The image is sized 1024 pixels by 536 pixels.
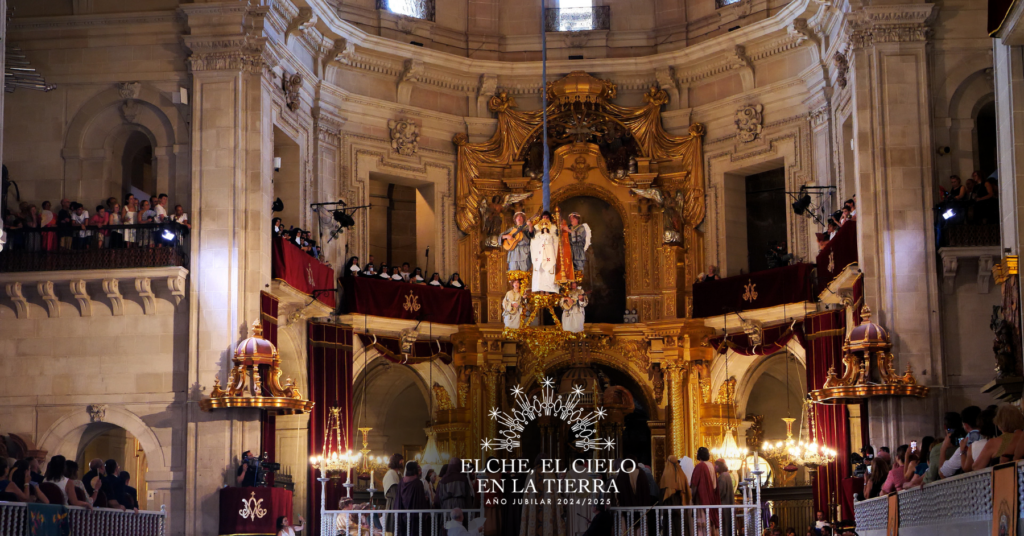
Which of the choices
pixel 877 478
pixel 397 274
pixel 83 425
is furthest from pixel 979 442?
pixel 397 274

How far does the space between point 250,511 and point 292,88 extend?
860 cm

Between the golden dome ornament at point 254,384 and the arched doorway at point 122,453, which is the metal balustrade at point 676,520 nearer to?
the golden dome ornament at point 254,384

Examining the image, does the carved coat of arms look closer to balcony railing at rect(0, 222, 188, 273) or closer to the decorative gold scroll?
the decorative gold scroll

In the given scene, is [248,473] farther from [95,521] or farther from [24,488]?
[24,488]

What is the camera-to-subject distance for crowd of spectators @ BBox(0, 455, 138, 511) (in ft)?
51.7

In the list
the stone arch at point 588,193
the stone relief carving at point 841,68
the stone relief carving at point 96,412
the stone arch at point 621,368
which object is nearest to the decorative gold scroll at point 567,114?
the stone arch at point 588,193

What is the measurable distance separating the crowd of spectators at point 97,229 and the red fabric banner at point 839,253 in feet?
37.1

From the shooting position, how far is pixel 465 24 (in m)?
31.5

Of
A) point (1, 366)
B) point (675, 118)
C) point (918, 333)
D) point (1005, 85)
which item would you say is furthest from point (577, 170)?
point (1005, 85)

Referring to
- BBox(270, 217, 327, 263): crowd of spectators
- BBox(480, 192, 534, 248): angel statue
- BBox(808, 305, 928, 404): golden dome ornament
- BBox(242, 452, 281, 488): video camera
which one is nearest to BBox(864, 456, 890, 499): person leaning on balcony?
BBox(808, 305, 928, 404): golden dome ornament

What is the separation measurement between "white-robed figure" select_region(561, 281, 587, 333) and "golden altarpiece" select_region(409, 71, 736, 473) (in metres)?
5.53

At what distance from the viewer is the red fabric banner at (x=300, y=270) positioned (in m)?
24.3

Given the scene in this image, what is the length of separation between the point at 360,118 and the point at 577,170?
16.6 ft

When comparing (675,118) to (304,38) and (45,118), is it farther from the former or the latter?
(45,118)
